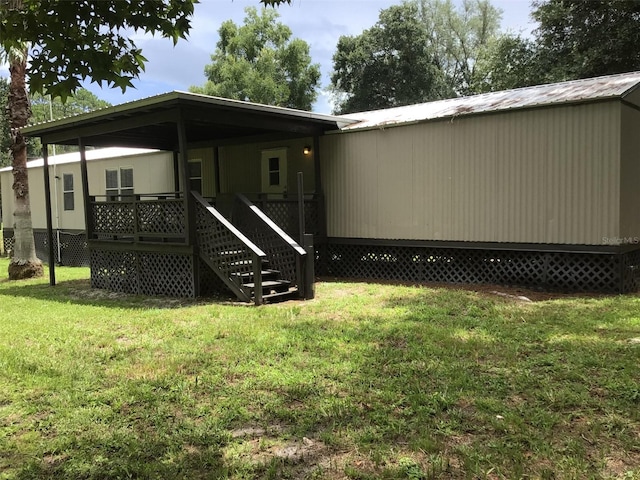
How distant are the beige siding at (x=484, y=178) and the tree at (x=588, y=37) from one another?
12.2m

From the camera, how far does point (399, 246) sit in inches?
398

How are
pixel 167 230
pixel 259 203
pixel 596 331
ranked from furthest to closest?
pixel 259 203 < pixel 167 230 < pixel 596 331

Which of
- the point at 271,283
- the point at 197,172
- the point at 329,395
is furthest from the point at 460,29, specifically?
the point at 329,395

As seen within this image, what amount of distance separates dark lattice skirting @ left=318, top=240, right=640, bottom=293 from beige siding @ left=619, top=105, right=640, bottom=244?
397 millimetres

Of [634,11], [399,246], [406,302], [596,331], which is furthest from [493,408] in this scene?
[634,11]

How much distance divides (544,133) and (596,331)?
3.75 meters

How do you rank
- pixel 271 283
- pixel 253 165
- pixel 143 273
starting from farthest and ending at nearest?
pixel 253 165 < pixel 143 273 < pixel 271 283

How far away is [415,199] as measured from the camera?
32.1 feet

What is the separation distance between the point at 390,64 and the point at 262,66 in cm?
769

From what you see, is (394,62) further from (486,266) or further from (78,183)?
(486,266)

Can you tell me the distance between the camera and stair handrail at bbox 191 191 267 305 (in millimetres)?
7812

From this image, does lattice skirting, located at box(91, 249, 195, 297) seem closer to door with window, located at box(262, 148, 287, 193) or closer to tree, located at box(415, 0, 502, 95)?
door with window, located at box(262, 148, 287, 193)

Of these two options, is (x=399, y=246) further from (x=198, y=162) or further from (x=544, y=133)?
(x=198, y=162)

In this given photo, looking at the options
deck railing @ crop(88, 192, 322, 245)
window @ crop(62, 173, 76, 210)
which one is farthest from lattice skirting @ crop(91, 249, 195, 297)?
window @ crop(62, 173, 76, 210)
